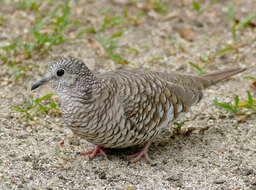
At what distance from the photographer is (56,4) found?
7414mm

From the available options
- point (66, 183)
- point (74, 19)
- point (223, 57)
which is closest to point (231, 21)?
point (223, 57)

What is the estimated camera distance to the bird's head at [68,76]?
3.90 metres

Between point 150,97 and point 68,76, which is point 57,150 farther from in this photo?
point 150,97

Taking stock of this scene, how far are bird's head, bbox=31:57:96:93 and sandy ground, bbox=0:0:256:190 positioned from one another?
655 millimetres

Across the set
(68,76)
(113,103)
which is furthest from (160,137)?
(68,76)

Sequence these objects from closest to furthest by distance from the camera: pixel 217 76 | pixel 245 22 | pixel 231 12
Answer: pixel 217 76
pixel 245 22
pixel 231 12

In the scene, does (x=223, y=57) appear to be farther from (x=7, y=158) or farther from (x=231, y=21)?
(x=7, y=158)

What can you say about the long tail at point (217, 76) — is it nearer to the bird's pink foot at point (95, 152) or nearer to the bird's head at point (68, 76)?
the bird's pink foot at point (95, 152)

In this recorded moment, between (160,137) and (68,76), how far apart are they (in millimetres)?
1460

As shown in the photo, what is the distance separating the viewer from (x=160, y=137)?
4.88 metres

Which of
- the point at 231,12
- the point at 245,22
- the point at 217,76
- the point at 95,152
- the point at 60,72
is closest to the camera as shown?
the point at 60,72

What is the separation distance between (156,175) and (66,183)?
33.4 inches

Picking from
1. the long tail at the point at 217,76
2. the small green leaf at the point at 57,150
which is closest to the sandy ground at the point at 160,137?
the small green leaf at the point at 57,150

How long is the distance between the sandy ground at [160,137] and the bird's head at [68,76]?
2.15ft
